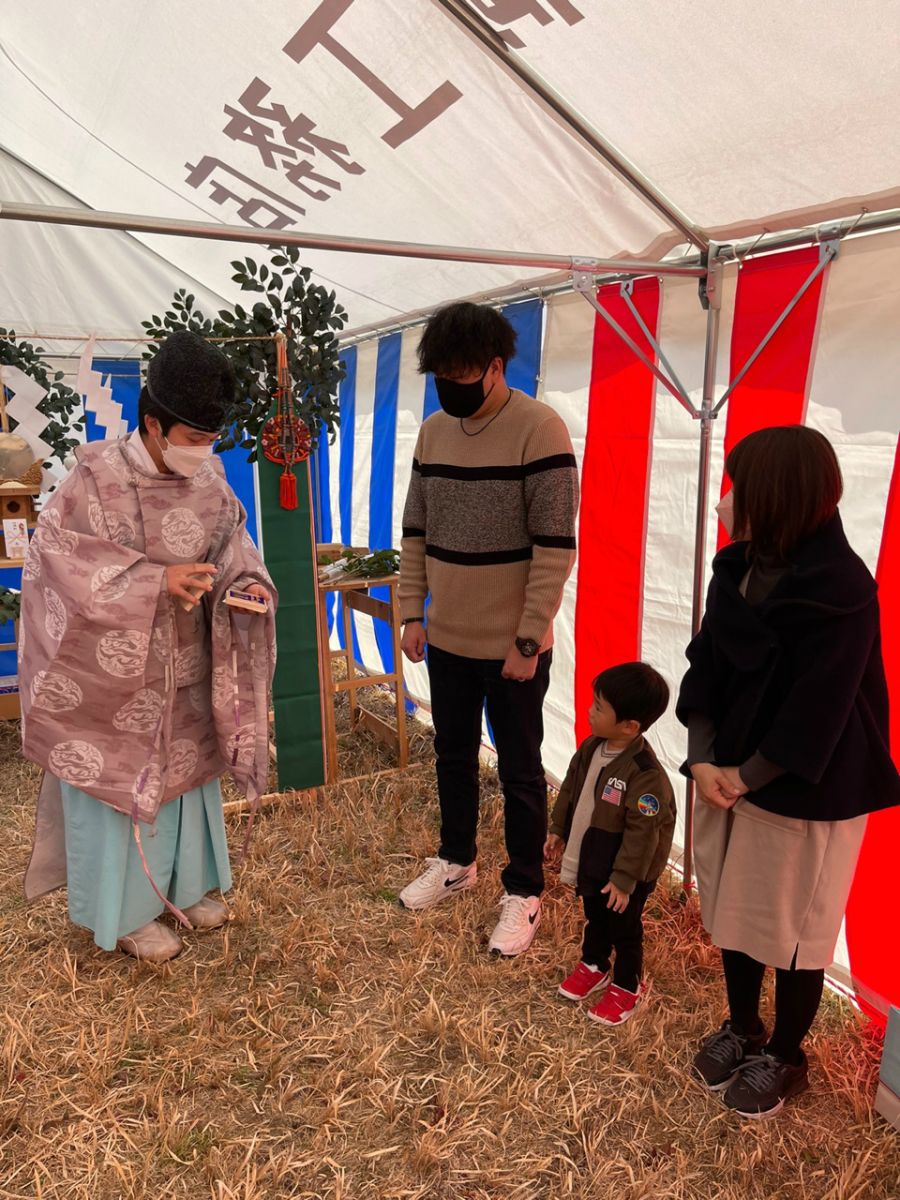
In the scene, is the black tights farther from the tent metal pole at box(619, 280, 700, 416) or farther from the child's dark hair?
the tent metal pole at box(619, 280, 700, 416)

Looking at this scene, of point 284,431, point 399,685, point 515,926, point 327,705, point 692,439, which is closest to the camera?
point 515,926

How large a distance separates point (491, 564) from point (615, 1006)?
1.13 metres

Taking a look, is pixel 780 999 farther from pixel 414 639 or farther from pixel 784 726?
pixel 414 639

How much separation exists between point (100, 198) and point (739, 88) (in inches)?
138

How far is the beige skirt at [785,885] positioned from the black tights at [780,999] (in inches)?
2.4

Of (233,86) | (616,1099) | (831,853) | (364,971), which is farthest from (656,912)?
(233,86)

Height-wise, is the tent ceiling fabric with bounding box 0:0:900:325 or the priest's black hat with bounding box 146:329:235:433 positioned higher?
the tent ceiling fabric with bounding box 0:0:900:325

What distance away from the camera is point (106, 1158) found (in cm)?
159

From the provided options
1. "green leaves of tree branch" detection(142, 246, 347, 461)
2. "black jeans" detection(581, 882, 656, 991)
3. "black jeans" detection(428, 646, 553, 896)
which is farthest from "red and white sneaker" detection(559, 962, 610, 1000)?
"green leaves of tree branch" detection(142, 246, 347, 461)

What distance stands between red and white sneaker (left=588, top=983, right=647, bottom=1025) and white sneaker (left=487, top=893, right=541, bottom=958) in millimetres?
277

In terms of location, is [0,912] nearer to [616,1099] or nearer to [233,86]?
[616,1099]

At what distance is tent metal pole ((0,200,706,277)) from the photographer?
1.58m

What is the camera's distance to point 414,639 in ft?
7.53

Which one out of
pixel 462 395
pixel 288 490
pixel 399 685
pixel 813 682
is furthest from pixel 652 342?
pixel 399 685
